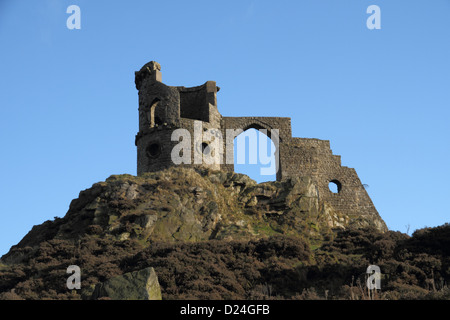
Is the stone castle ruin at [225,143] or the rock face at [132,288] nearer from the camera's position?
the rock face at [132,288]

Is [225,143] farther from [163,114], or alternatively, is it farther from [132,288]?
[132,288]

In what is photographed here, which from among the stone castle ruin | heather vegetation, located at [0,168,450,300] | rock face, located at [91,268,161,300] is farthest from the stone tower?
rock face, located at [91,268,161,300]

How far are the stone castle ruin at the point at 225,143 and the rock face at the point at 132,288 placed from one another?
66.2ft

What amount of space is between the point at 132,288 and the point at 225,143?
23991mm

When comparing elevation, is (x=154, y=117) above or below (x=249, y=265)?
above

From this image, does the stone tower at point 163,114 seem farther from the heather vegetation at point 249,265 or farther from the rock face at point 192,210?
the heather vegetation at point 249,265

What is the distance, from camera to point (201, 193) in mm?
34812

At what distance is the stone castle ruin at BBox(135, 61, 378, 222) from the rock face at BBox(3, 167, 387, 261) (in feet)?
9.42

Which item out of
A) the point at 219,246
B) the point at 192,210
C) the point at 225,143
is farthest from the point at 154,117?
the point at 219,246

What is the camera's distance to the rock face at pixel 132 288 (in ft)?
61.4

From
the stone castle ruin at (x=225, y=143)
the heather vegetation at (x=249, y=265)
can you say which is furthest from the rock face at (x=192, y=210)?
the stone castle ruin at (x=225, y=143)

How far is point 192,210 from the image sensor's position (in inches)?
1318

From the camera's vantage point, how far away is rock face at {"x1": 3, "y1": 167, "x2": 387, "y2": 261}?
31.6m
